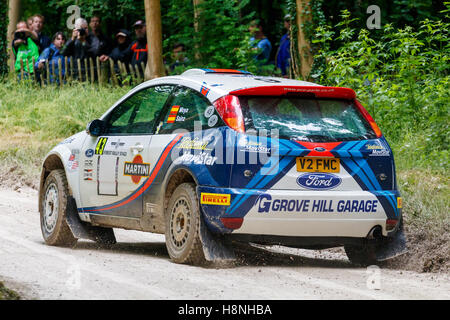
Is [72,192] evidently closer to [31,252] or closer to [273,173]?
[31,252]

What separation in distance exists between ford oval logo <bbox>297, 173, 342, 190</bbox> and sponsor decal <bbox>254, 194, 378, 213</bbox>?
0.13m

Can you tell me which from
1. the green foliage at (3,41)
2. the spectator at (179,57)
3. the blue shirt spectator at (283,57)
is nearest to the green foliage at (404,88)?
the blue shirt spectator at (283,57)

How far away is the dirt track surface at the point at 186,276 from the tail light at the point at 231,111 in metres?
1.27

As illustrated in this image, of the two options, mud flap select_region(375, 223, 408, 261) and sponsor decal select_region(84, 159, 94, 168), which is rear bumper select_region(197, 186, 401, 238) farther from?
sponsor decal select_region(84, 159, 94, 168)

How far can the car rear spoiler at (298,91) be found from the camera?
25.7 feet

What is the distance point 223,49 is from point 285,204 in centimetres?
1243

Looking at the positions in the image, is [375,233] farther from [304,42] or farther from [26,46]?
[26,46]

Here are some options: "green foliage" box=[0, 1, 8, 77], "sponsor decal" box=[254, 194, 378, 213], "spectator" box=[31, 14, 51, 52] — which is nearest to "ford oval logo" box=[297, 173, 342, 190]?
"sponsor decal" box=[254, 194, 378, 213]

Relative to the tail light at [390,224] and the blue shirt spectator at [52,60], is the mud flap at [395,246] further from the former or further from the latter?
the blue shirt spectator at [52,60]

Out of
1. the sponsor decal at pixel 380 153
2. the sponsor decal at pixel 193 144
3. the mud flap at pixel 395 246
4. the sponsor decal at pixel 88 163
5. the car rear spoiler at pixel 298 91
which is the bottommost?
the mud flap at pixel 395 246

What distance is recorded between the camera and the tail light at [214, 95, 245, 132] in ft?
25.0

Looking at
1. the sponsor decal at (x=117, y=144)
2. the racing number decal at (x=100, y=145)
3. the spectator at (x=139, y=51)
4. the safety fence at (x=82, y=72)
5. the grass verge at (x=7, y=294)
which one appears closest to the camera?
the grass verge at (x=7, y=294)

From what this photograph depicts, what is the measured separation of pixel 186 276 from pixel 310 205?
122cm

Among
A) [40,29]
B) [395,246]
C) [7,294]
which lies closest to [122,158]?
[395,246]
